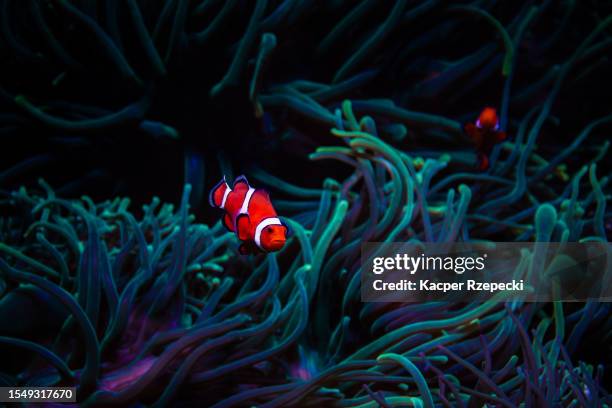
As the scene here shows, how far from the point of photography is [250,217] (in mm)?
645

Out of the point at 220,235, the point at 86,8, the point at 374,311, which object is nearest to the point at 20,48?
the point at 86,8

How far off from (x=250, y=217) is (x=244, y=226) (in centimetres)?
1

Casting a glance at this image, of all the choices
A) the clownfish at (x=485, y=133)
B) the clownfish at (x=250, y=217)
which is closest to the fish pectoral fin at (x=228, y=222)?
the clownfish at (x=250, y=217)

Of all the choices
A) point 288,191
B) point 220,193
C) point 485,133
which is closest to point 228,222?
point 220,193

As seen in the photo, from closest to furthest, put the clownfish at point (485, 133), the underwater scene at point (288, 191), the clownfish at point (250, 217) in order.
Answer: the clownfish at point (250, 217)
the underwater scene at point (288, 191)
the clownfish at point (485, 133)

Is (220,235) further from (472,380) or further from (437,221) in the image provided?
(472,380)

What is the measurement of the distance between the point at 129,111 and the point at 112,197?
0.26 meters

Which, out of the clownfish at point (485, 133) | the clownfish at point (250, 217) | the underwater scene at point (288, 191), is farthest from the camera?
the clownfish at point (485, 133)

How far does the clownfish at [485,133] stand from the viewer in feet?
3.92

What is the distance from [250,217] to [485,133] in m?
0.78

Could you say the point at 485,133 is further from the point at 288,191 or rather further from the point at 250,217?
the point at 250,217

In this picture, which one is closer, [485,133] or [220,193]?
[220,193]

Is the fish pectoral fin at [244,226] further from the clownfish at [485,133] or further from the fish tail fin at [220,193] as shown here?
the clownfish at [485,133]

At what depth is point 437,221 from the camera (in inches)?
43.3
